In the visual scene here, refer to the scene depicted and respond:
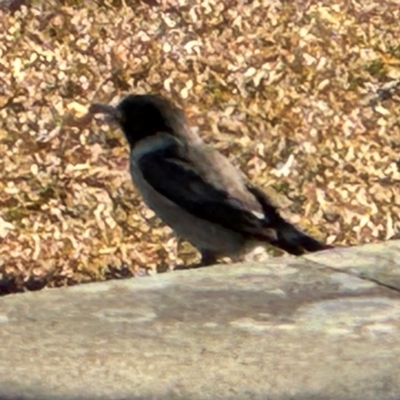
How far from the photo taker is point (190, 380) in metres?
3.03

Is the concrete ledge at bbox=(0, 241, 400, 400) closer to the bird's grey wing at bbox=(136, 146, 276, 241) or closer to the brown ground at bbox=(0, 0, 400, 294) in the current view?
the bird's grey wing at bbox=(136, 146, 276, 241)

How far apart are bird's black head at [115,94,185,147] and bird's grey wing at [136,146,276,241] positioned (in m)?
0.16

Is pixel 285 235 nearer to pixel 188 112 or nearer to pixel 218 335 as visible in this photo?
A: pixel 188 112

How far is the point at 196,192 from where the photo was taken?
20.8ft

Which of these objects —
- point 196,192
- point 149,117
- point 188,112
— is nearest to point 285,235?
point 196,192

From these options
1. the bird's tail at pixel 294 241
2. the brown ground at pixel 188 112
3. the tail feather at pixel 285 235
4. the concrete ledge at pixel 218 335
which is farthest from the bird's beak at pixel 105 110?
the concrete ledge at pixel 218 335

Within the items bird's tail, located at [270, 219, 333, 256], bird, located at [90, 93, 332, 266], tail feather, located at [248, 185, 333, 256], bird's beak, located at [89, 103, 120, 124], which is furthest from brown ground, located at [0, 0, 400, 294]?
bird's tail, located at [270, 219, 333, 256]

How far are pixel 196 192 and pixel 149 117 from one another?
629 millimetres

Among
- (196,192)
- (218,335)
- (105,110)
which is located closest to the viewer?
(218,335)

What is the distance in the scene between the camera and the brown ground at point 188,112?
22.6 ft

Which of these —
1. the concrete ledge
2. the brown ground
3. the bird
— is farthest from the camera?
the brown ground

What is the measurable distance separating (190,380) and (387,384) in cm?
42

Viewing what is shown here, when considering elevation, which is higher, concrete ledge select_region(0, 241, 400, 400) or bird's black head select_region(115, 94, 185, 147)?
bird's black head select_region(115, 94, 185, 147)

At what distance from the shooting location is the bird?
6148mm
